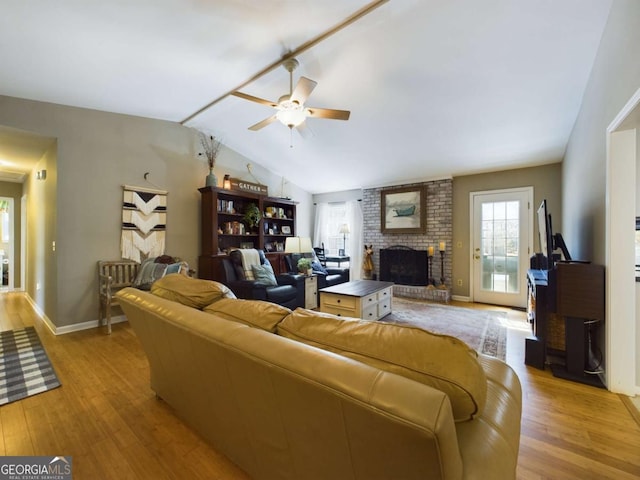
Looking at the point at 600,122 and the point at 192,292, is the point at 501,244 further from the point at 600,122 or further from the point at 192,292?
the point at 192,292

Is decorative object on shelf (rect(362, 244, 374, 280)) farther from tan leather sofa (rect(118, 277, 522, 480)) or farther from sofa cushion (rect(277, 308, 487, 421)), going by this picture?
sofa cushion (rect(277, 308, 487, 421))

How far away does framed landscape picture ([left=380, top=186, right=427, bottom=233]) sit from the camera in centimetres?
550

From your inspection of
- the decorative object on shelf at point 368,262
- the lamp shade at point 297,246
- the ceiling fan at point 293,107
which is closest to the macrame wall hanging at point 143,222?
the lamp shade at point 297,246

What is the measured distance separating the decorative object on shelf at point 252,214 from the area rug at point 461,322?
2.83 meters

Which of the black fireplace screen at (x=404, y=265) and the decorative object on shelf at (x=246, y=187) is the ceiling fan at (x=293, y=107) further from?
the black fireplace screen at (x=404, y=265)

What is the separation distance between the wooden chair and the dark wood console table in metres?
4.65

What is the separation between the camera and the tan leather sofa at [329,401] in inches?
23.1

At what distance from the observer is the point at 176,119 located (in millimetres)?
4277

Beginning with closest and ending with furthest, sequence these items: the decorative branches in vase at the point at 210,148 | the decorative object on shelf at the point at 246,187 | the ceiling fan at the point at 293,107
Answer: the ceiling fan at the point at 293,107 < the decorative branches in vase at the point at 210,148 < the decorative object on shelf at the point at 246,187

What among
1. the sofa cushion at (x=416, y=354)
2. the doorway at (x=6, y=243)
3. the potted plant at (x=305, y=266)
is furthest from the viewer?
the doorway at (x=6, y=243)

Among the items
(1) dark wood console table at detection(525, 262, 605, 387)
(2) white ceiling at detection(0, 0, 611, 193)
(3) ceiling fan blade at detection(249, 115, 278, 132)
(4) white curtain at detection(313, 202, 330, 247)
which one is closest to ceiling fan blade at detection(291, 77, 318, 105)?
(3) ceiling fan blade at detection(249, 115, 278, 132)

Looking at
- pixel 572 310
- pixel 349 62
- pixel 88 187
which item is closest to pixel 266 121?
pixel 349 62

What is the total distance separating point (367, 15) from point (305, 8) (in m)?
0.52

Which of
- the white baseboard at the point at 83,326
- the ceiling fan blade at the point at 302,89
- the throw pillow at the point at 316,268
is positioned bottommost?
the white baseboard at the point at 83,326
